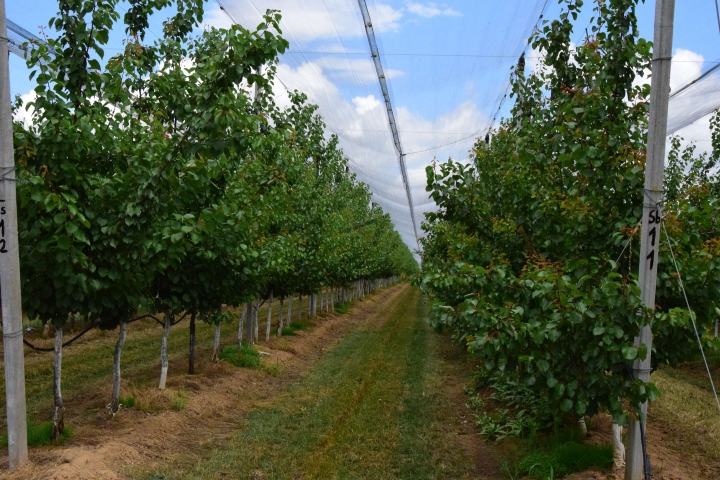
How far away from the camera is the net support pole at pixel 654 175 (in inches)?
158

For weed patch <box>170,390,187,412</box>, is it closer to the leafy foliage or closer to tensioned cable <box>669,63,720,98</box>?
the leafy foliage

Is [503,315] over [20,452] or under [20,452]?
over

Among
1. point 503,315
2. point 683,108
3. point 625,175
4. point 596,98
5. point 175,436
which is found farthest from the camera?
point 683,108

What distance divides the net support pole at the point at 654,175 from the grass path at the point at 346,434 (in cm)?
268

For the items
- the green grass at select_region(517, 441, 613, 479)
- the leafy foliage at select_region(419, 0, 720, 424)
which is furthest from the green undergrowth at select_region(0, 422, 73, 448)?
the green grass at select_region(517, 441, 613, 479)

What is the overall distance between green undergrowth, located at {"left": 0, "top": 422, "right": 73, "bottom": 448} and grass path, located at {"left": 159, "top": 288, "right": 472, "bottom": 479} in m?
1.25

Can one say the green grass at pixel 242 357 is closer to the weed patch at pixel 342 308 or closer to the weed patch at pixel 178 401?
the weed patch at pixel 178 401

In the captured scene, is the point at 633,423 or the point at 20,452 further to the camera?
the point at 20,452

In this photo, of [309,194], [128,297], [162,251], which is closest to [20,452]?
[128,297]

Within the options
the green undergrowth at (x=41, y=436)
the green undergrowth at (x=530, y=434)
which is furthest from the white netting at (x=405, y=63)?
the green undergrowth at (x=41, y=436)

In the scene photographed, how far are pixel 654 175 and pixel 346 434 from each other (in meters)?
5.04

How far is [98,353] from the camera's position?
545 inches

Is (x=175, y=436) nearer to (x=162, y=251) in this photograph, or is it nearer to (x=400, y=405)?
(x=162, y=251)

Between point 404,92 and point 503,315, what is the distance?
8.09 metres
